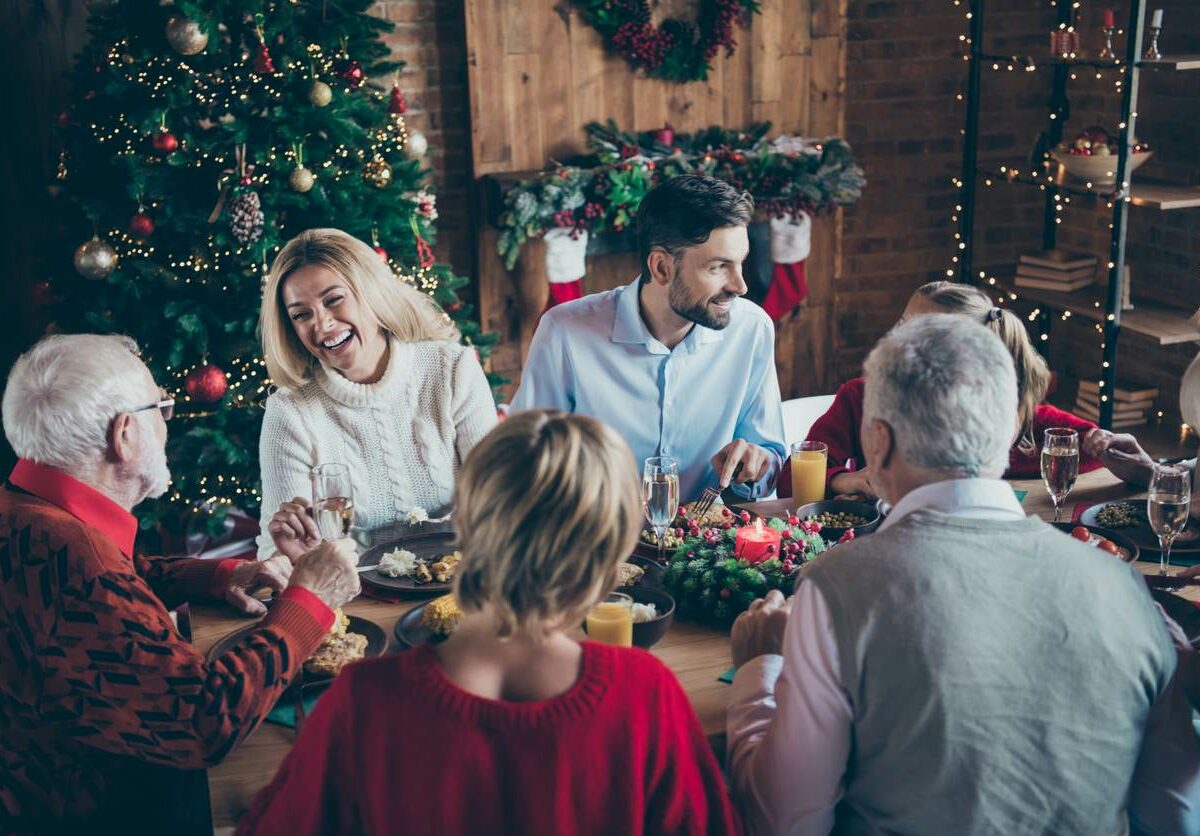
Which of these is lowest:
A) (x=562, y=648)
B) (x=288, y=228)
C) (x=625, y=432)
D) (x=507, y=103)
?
(x=625, y=432)

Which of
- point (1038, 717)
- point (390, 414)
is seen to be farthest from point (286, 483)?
point (1038, 717)

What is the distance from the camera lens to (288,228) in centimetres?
374

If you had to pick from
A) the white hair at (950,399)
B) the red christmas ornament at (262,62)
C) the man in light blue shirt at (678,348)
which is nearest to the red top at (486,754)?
the white hair at (950,399)

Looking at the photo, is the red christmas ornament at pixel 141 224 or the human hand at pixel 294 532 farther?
the red christmas ornament at pixel 141 224

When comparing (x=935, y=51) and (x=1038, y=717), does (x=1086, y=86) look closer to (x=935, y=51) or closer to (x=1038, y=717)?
(x=935, y=51)

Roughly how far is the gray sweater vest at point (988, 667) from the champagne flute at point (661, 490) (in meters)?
0.69

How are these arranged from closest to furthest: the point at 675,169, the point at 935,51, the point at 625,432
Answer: the point at 625,432
the point at 675,169
the point at 935,51

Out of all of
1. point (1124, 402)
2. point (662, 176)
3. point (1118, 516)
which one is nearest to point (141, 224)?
point (662, 176)

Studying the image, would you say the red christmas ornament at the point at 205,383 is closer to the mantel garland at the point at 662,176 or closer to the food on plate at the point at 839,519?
the mantel garland at the point at 662,176

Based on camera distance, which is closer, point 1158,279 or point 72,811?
point 72,811

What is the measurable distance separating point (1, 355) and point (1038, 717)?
408 cm

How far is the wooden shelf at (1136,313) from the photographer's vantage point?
4289 millimetres

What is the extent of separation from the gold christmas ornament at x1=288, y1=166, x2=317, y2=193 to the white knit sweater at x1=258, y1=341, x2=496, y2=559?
1.03 m

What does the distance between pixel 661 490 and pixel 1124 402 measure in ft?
11.6
